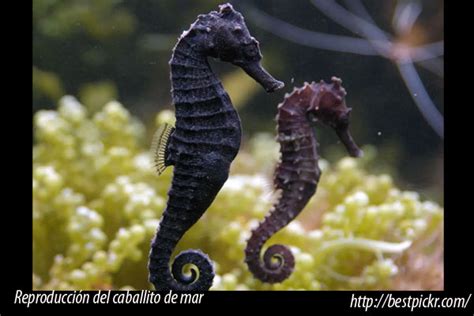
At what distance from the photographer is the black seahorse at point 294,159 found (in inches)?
81.7

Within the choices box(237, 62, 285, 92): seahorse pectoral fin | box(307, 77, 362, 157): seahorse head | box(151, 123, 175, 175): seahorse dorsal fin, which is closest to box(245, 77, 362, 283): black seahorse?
box(307, 77, 362, 157): seahorse head

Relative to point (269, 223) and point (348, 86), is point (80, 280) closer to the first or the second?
point (269, 223)

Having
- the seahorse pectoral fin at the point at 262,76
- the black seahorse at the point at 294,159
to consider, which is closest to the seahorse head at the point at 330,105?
the black seahorse at the point at 294,159

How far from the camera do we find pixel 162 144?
1.72m

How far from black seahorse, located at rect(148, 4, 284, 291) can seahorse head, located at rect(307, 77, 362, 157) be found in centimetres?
41

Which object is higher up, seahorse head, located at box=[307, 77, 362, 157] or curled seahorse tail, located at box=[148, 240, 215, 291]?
seahorse head, located at box=[307, 77, 362, 157]

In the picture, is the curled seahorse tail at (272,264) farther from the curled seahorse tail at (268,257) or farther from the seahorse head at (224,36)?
the seahorse head at (224,36)

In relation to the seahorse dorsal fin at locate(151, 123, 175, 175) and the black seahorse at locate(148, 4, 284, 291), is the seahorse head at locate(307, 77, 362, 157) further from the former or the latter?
the seahorse dorsal fin at locate(151, 123, 175, 175)

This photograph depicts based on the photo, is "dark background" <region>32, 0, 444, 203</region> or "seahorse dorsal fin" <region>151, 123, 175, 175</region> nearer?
"seahorse dorsal fin" <region>151, 123, 175, 175</region>

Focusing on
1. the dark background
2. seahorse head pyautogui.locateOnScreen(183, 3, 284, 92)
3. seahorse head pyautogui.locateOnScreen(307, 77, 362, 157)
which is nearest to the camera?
seahorse head pyautogui.locateOnScreen(183, 3, 284, 92)

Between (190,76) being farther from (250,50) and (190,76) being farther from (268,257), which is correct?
(268,257)

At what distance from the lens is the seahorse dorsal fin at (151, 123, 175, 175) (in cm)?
171

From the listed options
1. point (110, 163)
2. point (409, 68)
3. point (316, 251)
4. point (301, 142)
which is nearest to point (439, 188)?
point (409, 68)

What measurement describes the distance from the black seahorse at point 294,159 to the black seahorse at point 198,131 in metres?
0.41
